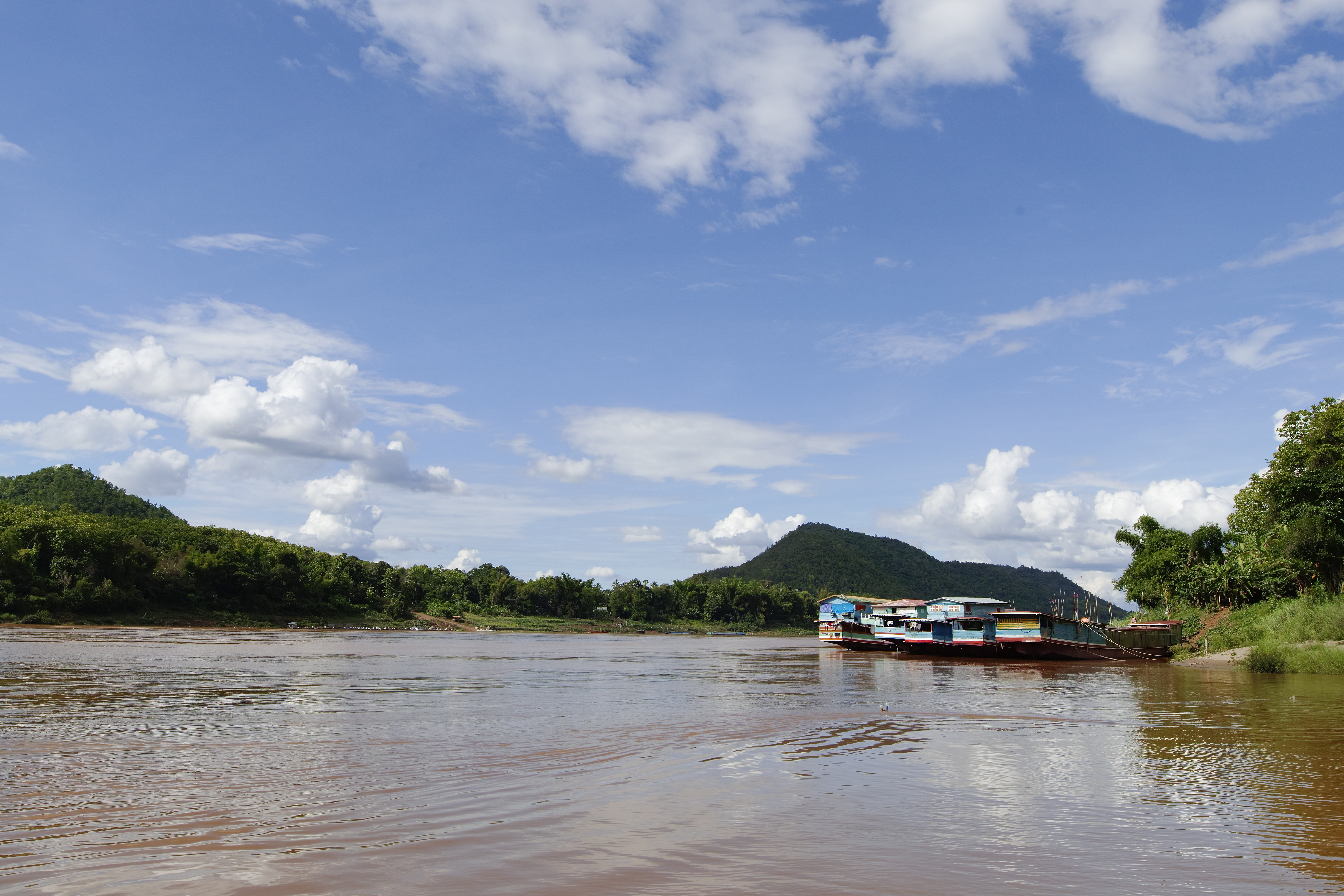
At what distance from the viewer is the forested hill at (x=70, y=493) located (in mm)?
128500

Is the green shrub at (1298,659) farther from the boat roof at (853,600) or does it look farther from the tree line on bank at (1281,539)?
the boat roof at (853,600)

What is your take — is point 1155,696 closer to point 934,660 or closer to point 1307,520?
point 1307,520

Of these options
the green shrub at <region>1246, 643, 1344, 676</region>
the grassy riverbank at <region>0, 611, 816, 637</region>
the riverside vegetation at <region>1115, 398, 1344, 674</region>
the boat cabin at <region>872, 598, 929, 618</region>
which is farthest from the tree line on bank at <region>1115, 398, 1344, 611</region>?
the grassy riverbank at <region>0, 611, 816, 637</region>

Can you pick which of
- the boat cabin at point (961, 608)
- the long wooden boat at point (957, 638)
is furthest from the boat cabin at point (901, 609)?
the long wooden boat at point (957, 638)

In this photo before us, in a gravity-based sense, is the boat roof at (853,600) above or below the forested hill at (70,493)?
below

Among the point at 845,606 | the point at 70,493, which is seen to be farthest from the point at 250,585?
the point at 845,606

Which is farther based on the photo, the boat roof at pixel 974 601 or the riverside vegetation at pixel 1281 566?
the boat roof at pixel 974 601

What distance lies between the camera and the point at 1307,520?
4950 centimetres

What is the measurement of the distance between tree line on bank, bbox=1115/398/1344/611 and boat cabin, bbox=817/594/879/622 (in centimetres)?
3153

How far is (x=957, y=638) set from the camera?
65.1 m

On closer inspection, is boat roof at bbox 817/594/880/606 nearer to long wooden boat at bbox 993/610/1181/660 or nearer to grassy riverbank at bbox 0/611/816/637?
long wooden boat at bbox 993/610/1181/660

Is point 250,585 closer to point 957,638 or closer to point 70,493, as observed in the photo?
point 70,493

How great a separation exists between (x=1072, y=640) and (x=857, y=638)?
20.1m

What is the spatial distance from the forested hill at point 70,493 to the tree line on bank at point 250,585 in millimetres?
6939
